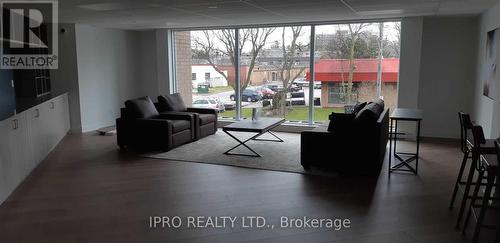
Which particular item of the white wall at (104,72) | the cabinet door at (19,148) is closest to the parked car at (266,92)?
the white wall at (104,72)

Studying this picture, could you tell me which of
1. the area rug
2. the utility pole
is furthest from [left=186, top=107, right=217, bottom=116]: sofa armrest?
the utility pole

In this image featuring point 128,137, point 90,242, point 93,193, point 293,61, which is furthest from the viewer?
point 293,61

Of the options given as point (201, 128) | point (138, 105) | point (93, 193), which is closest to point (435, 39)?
point (201, 128)

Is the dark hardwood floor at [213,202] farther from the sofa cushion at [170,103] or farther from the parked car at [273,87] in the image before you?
the parked car at [273,87]

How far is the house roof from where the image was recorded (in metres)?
7.36

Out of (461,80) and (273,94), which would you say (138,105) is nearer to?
(273,94)

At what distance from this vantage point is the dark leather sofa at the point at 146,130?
241 inches

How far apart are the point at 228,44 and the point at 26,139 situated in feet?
15.5

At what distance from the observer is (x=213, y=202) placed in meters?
3.89

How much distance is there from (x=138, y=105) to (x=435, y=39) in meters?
5.18

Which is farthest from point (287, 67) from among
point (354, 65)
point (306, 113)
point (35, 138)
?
point (35, 138)

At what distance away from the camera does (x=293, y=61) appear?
8094mm

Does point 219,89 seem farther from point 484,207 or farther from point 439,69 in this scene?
point 484,207

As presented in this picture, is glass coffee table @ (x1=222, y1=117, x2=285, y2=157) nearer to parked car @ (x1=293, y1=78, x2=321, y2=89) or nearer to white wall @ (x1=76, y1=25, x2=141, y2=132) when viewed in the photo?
parked car @ (x1=293, y1=78, x2=321, y2=89)
